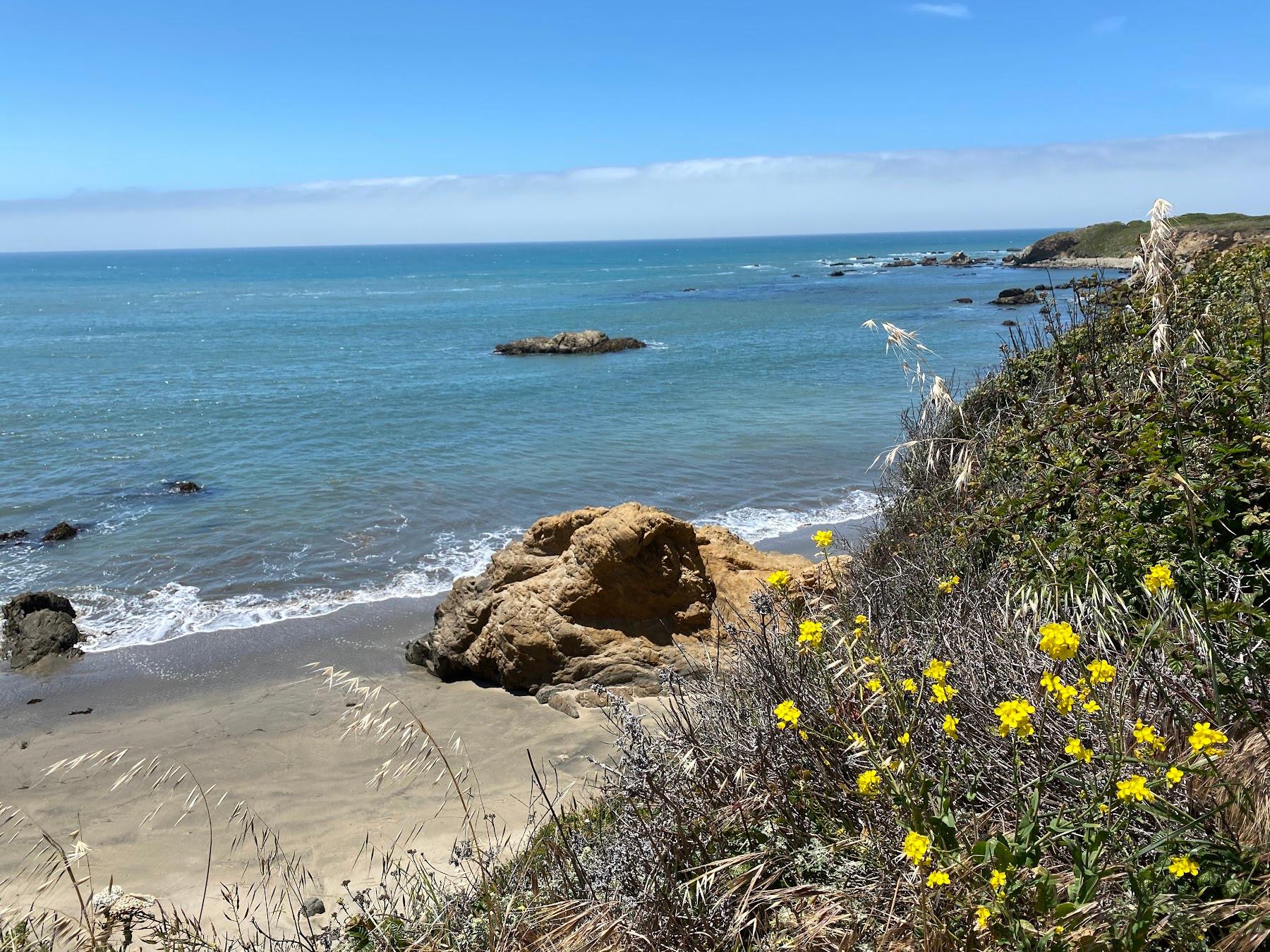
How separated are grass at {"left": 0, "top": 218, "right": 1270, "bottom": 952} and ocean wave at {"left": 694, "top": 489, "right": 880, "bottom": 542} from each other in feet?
31.1

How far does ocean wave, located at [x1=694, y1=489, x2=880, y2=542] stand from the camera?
14.7 metres

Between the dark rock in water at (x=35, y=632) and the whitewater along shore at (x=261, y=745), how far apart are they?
230 mm

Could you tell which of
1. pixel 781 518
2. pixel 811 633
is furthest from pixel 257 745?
pixel 781 518

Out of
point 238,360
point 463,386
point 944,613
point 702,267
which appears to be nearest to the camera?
point 944,613

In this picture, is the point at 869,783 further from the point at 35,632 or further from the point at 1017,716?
the point at 35,632

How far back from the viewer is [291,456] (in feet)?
66.6

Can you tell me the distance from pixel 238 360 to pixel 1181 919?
39.7m

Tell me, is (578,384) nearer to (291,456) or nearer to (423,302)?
(291,456)

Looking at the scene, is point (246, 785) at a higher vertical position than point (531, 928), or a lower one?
lower

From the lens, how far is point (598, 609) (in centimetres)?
930

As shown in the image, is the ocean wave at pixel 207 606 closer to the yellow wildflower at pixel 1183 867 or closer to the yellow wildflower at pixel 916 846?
the yellow wildflower at pixel 916 846

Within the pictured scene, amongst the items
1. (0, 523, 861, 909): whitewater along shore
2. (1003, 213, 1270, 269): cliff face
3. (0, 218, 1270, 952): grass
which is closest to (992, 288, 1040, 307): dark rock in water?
(1003, 213, 1270, 269): cliff face

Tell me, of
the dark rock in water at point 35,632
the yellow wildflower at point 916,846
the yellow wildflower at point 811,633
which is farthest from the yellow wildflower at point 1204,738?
the dark rock in water at point 35,632

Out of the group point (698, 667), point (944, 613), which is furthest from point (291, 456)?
point (944, 613)
